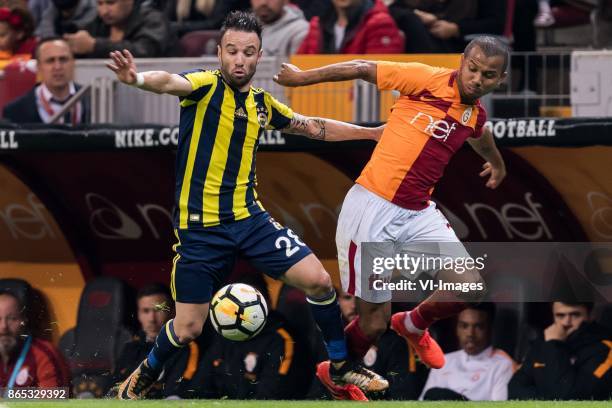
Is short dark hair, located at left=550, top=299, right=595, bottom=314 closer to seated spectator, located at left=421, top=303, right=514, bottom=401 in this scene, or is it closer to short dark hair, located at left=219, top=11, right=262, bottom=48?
seated spectator, located at left=421, top=303, right=514, bottom=401

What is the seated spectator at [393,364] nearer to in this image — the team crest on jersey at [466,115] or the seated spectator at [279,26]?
the seated spectator at [279,26]

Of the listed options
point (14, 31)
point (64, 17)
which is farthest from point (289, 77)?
point (64, 17)

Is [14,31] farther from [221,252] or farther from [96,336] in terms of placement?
[221,252]

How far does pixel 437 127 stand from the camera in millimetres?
9148

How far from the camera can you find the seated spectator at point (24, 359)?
11047mm

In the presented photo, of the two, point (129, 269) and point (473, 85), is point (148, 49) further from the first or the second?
point (473, 85)

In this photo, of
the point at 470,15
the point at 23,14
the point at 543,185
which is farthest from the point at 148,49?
the point at 543,185

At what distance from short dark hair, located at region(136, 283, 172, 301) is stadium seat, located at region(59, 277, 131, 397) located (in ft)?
0.98

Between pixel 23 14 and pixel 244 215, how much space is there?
14.1 feet

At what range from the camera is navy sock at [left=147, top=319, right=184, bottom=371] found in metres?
9.07

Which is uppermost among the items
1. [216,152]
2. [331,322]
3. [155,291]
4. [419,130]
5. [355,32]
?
[355,32]

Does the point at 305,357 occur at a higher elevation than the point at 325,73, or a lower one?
lower

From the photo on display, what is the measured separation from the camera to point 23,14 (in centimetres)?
1255

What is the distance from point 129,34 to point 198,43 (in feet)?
1.76
